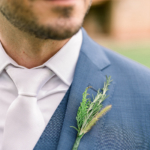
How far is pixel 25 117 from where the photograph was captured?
1.67m

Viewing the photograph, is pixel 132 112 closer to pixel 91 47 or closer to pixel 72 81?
pixel 72 81

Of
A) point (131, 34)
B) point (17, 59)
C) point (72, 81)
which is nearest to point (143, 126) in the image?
point (72, 81)

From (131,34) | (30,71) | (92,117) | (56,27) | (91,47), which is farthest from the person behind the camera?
(131,34)

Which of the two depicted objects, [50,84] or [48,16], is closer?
[48,16]

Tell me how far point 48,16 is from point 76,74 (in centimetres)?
50

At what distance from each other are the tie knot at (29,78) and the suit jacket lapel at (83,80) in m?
0.20

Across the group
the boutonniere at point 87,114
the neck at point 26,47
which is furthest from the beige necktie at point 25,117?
the boutonniere at point 87,114

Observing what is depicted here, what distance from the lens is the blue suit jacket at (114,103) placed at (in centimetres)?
161

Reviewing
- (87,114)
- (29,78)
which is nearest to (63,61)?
(29,78)

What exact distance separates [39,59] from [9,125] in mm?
478

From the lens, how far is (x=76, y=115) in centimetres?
168

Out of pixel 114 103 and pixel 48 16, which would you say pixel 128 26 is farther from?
pixel 48 16

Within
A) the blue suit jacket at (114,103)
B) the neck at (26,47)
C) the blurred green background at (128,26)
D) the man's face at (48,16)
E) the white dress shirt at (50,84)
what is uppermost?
the man's face at (48,16)

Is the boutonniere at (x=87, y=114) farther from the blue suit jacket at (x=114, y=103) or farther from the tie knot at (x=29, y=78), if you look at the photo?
the tie knot at (x=29, y=78)
